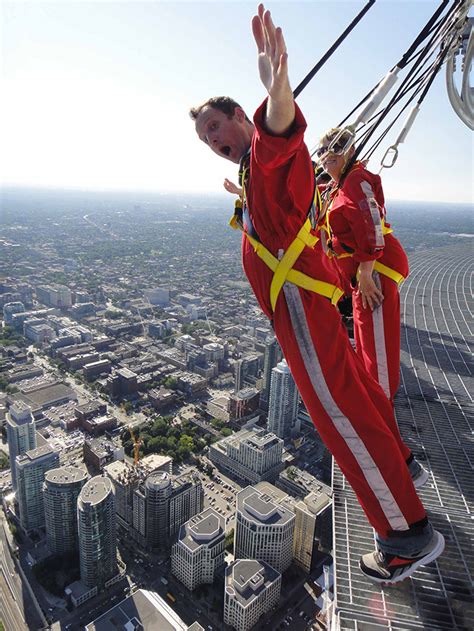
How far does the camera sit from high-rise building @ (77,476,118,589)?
7316 millimetres

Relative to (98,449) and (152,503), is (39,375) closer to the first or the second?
(98,449)

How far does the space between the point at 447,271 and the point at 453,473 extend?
8.98m

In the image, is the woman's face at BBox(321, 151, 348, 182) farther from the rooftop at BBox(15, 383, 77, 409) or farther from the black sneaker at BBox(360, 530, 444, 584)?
the rooftop at BBox(15, 383, 77, 409)

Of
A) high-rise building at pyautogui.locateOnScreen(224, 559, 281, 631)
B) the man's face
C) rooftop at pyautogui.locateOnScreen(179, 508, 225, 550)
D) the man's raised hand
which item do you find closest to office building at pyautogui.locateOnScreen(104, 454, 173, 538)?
rooftop at pyautogui.locateOnScreen(179, 508, 225, 550)

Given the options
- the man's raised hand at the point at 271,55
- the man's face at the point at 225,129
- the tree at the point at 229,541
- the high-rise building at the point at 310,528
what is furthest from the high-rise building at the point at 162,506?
the man's raised hand at the point at 271,55

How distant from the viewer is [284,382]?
38.6 feet

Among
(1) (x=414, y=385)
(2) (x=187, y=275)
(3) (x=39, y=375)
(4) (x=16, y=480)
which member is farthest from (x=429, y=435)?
(2) (x=187, y=275)

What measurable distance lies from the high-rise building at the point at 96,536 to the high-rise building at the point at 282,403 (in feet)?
17.0

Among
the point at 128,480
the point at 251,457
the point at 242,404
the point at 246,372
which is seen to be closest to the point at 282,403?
the point at 242,404

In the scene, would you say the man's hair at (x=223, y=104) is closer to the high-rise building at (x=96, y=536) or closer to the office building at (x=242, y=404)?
the high-rise building at (x=96, y=536)

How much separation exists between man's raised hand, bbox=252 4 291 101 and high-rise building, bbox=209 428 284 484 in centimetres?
977

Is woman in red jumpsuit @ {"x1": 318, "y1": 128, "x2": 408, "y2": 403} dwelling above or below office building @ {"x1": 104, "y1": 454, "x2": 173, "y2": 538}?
above

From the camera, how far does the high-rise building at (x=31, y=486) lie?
336 inches

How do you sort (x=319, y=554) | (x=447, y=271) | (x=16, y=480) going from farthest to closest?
1. (x=447, y=271)
2. (x=16, y=480)
3. (x=319, y=554)
